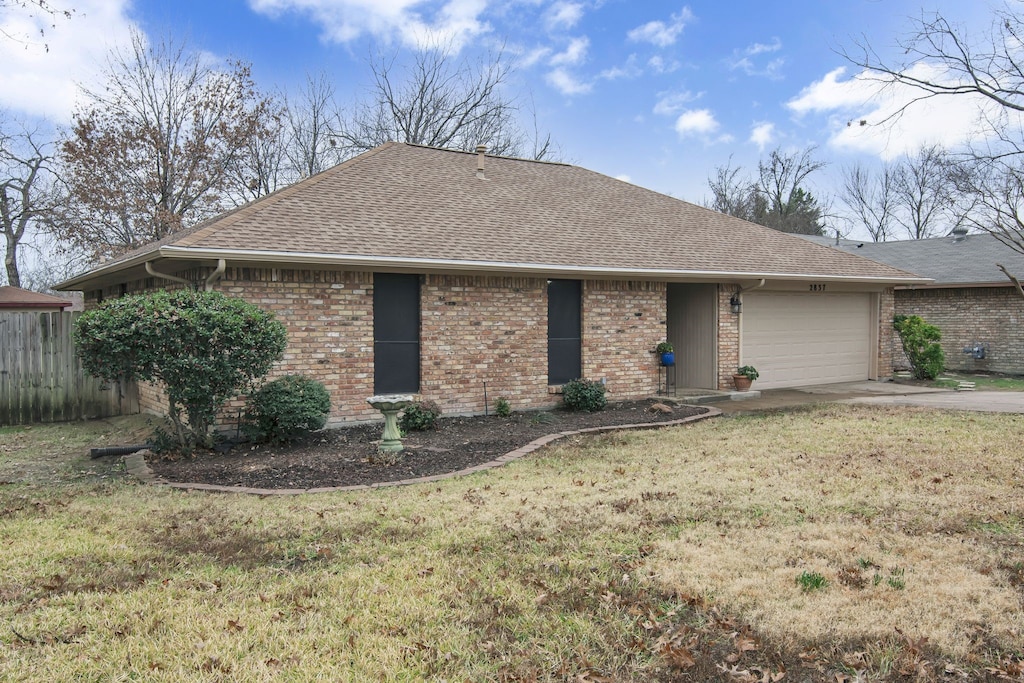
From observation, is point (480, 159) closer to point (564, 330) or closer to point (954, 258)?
point (564, 330)

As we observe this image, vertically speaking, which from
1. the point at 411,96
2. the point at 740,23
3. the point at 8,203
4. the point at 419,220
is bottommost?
the point at 419,220

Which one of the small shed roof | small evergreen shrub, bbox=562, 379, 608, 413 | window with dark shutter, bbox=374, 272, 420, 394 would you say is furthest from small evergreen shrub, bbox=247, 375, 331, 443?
the small shed roof

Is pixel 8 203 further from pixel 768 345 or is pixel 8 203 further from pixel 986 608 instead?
pixel 986 608

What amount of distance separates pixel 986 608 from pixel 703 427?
6.76m

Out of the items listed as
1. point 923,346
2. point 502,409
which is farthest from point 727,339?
point 923,346

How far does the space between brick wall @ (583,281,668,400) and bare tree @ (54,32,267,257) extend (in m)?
18.0

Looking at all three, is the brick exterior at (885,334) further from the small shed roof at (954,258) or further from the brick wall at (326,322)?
the brick wall at (326,322)

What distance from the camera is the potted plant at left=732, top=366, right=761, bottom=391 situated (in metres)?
14.3

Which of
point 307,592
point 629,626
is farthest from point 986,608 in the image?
point 307,592

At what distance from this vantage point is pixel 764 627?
385 centimetres

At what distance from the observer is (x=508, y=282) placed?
473 inches

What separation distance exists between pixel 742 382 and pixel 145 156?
72.7 feet

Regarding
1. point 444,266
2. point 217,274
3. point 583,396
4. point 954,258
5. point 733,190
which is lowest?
point 583,396

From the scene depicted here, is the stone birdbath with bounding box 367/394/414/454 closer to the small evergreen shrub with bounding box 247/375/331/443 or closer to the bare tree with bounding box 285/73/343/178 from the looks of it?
the small evergreen shrub with bounding box 247/375/331/443
